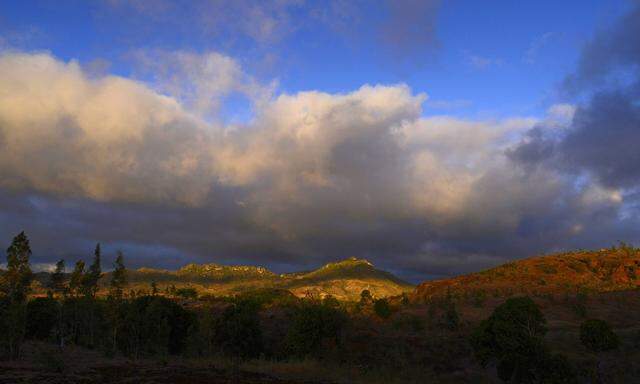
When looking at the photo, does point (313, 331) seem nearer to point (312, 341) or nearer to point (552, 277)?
point (312, 341)

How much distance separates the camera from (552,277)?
10575cm

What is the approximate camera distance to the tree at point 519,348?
103 feet

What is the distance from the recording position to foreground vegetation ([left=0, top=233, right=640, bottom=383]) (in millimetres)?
28442

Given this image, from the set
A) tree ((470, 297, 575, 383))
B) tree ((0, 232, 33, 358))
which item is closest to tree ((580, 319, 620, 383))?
tree ((470, 297, 575, 383))

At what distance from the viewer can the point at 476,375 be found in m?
39.8

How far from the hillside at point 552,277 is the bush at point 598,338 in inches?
1770

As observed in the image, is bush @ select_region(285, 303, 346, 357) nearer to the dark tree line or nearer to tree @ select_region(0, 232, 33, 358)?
the dark tree line

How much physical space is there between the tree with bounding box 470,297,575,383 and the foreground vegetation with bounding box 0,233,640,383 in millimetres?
81

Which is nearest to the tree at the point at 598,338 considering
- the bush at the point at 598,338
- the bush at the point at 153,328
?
the bush at the point at 598,338

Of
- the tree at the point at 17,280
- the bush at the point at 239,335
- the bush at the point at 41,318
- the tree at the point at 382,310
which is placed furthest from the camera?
the tree at the point at 382,310

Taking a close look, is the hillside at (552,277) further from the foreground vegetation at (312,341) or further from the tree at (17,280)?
the tree at (17,280)

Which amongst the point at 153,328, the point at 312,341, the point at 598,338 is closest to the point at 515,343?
the point at 598,338

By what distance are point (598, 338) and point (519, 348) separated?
16108mm

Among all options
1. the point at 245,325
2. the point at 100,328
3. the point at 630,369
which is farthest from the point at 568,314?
the point at 100,328
